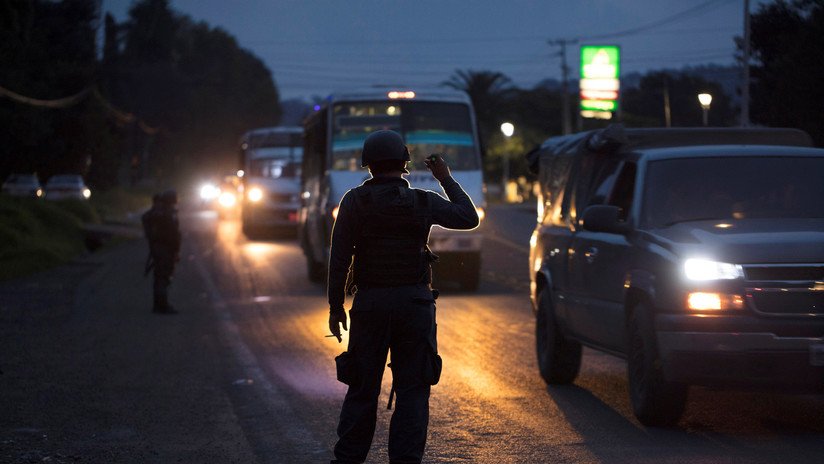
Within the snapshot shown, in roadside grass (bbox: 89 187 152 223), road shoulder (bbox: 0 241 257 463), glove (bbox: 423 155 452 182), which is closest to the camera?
glove (bbox: 423 155 452 182)

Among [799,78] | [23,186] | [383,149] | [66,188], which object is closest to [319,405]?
[383,149]

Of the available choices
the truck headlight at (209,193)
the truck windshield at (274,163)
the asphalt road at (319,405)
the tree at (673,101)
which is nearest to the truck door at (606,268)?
the asphalt road at (319,405)

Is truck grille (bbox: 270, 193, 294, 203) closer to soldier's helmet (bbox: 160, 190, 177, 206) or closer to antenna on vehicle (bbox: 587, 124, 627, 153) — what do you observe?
soldier's helmet (bbox: 160, 190, 177, 206)

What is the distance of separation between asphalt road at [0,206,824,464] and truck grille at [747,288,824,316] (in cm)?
81

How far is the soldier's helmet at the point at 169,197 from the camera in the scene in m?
18.2

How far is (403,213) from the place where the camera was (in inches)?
255

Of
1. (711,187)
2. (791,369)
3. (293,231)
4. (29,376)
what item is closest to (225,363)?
Result: (29,376)

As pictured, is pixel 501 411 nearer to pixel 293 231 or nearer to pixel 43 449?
pixel 43 449

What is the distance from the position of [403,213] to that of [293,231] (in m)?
32.8

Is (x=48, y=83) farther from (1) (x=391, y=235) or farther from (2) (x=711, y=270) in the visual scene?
(1) (x=391, y=235)

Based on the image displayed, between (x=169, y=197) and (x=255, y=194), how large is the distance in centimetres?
1976

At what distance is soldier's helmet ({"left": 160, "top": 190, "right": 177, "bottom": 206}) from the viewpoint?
18250mm

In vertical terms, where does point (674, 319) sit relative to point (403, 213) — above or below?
below

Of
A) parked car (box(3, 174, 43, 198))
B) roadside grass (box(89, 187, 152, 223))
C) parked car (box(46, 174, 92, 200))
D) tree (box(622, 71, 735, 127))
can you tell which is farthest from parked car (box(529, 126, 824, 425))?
tree (box(622, 71, 735, 127))
